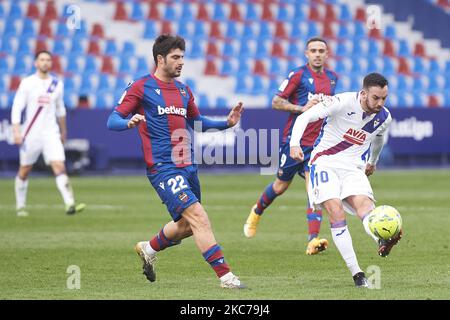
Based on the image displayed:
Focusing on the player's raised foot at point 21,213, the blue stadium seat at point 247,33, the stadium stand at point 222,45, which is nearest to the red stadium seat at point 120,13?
the stadium stand at point 222,45

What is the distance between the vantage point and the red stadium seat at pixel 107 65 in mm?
27500

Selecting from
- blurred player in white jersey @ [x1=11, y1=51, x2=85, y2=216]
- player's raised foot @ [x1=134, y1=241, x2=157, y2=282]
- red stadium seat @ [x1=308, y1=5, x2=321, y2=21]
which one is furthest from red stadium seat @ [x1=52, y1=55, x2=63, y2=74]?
player's raised foot @ [x1=134, y1=241, x2=157, y2=282]

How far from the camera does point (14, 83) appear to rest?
26484 mm

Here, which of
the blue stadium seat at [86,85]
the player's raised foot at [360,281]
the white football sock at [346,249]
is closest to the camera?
the player's raised foot at [360,281]

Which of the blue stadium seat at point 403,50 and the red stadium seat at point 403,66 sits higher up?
the blue stadium seat at point 403,50

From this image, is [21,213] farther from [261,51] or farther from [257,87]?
[261,51]

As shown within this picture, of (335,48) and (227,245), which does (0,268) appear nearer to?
(227,245)

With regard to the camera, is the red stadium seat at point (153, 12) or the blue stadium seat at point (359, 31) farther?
the blue stadium seat at point (359, 31)

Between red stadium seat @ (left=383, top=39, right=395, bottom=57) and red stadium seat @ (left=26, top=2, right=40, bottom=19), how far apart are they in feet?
32.4

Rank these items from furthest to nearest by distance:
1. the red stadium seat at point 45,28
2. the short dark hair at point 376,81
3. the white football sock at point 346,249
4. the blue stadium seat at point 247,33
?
the blue stadium seat at point 247,33 → the red stadium seat at point 45,28 → the short dark hair at point 376,81 → the white football sock at point 346,249

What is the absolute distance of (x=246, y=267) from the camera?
408 inches

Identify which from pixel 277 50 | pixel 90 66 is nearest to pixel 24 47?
pixel 90 66

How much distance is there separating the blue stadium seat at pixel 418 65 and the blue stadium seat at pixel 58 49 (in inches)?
393

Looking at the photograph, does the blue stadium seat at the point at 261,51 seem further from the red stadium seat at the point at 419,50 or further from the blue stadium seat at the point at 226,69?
the red stadium seat at the point at 419,50
